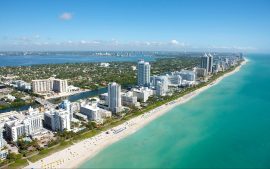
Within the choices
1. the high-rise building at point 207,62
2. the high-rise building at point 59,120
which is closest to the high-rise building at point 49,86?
the high-rise building at point 59,120

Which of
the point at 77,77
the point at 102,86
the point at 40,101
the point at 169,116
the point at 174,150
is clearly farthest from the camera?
the point at 77,77

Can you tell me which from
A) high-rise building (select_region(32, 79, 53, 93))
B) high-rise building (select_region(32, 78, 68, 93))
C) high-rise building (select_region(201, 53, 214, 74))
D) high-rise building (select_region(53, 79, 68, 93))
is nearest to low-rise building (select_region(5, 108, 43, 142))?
high-rise building (select_region(53, 79, 68, 93))

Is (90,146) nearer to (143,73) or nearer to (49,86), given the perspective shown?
(143,73)

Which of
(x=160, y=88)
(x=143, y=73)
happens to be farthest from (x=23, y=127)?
(x=143, y=73)

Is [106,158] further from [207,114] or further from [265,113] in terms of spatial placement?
[265,113]

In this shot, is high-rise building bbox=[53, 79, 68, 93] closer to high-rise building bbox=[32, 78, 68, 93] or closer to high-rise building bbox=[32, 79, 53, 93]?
high-rise building bbox=[32, 78, 68, 93]

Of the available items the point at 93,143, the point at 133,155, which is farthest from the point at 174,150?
the point at 93,143
